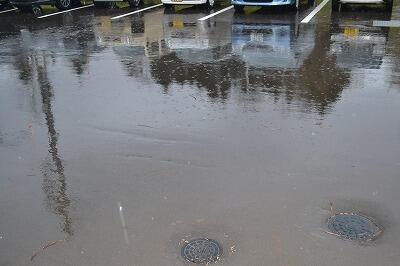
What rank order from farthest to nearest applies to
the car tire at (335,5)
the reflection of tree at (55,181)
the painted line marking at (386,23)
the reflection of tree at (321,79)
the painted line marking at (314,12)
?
the car tire at (335,5), the painted line marking at (314,12), the painted line marking at (386,23), the reflection of tree at (321,79), the reflection of tree at (55,181)

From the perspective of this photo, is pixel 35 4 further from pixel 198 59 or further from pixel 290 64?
pixel 290 64

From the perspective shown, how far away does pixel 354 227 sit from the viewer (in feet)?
13.9

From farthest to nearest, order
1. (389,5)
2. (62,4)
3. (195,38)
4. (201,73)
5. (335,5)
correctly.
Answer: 1. (62,4)
2. (335,5)
3. (389,5)
4. (195,38)
5. (201,73)

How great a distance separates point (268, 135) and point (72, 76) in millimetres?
4604

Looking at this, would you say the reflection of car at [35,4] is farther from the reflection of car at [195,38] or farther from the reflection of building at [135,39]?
the reflection of car at [195,38]

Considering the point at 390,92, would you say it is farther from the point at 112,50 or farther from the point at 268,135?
the point at 112,50

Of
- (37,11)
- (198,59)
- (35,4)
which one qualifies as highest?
(35,4)

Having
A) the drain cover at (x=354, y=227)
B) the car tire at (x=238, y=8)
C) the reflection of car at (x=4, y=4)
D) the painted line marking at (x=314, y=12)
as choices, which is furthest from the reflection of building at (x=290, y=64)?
the reflection of car at (x=4, y=4)

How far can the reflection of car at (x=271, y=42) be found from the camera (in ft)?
32.0

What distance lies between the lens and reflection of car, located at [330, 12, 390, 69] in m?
9.49

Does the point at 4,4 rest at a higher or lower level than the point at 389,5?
higher

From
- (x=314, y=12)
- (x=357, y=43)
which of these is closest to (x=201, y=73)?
(x=357, y=43)

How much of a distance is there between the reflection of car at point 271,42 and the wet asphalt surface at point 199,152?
0.09 m

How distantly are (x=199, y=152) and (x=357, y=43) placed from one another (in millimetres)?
7092
